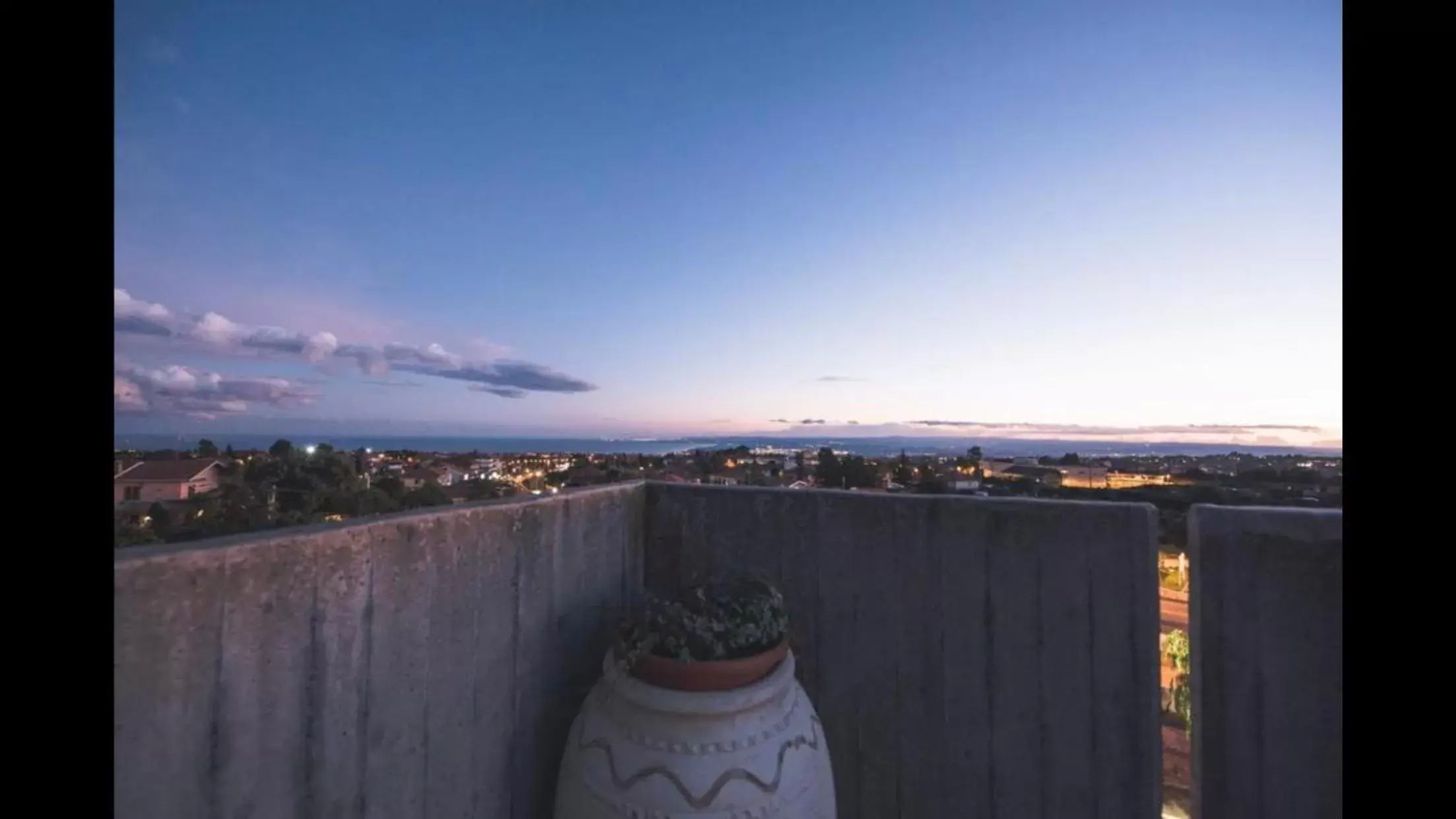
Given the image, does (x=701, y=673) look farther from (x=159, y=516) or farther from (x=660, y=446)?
(x=660, y=446)

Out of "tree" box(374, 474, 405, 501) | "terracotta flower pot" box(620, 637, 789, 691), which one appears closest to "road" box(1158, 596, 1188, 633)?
"terracotta flower pot" box(620, 637, 789, 691)

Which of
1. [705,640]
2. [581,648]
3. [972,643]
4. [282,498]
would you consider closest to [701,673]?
[705,640]

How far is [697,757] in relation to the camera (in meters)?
1.45

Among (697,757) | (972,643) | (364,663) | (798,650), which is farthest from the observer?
(798,650)

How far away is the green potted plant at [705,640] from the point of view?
154 centimetres

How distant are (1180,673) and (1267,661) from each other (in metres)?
0.25

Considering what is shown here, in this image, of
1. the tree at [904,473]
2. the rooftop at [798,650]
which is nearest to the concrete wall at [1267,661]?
the rooftop at [798,650]

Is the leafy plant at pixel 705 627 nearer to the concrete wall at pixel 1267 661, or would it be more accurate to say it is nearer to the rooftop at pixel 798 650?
the rooftop at pixel 798 650

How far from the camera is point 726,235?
14.0 feet
